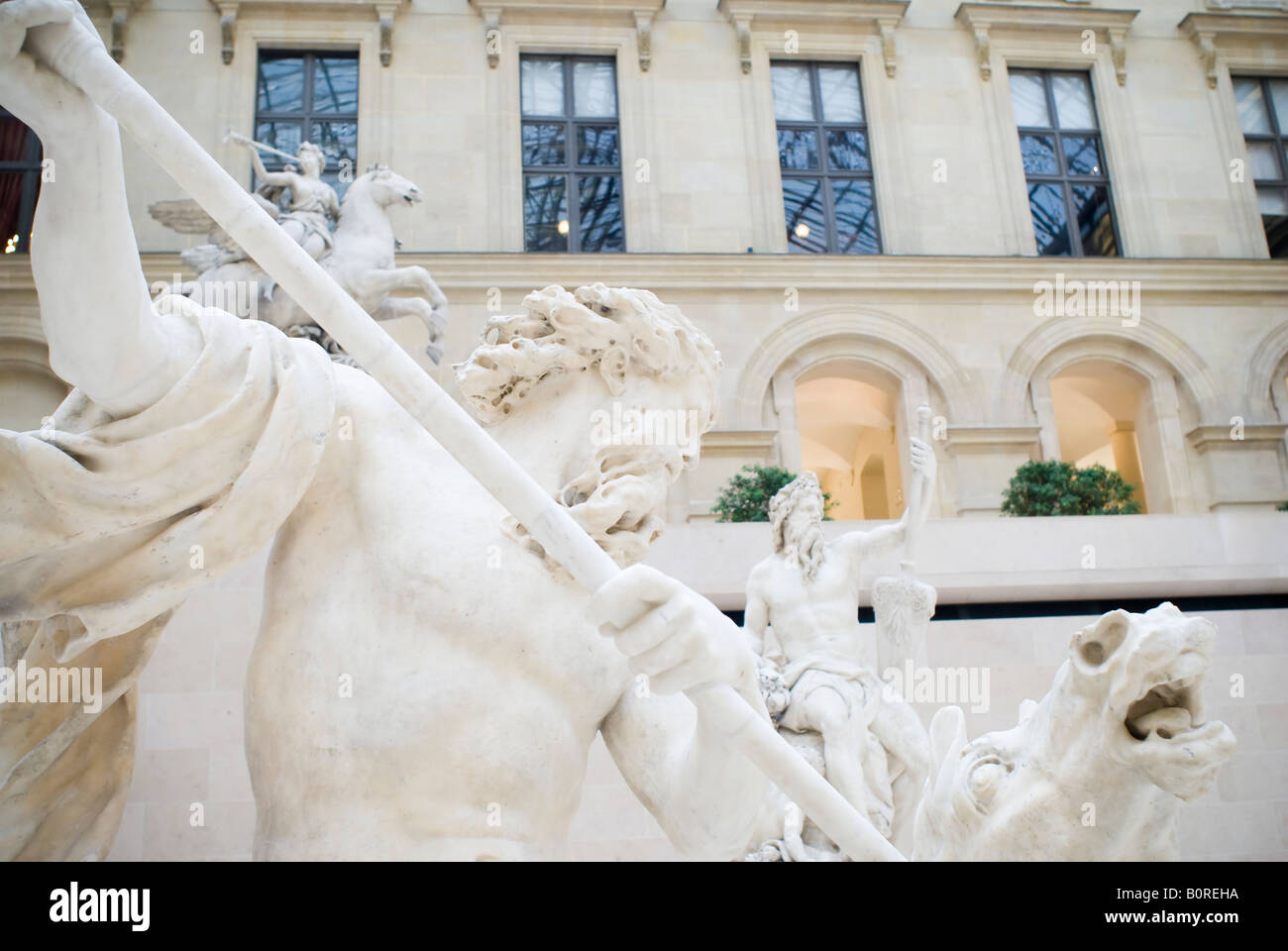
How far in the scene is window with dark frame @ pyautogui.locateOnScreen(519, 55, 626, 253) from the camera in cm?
1892

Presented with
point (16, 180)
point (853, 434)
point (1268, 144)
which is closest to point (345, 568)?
point (16, 180)

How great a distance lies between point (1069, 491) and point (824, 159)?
9.30m

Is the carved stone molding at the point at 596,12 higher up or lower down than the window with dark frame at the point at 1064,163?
higher up

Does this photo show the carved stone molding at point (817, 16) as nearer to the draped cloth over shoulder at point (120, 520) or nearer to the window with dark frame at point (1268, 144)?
the window with dark frame at point (1268, 144)

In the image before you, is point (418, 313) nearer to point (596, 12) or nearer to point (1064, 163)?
point (596, 12)

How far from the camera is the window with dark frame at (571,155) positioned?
62.1 feet

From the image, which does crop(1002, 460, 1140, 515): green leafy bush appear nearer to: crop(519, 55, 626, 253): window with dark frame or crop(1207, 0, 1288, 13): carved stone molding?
crop(519, 55, 626, 253): window with dark frame

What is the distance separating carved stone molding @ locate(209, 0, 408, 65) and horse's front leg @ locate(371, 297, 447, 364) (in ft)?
26.7

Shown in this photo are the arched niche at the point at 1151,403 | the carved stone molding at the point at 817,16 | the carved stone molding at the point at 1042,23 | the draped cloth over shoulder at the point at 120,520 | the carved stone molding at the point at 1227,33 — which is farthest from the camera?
the carved stone molding at the point at 1227,33

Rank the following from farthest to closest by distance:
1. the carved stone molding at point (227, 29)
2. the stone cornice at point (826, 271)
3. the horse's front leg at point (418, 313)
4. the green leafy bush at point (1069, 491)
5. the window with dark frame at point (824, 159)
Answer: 1. the window with dark frame at point (824, 159)
2. the carved stone molding at point (227, 29)
3. the stone cornice at point (826, 271)
4. the horse's front leg at point (418, 313)
5. the green leafy bush at point (1069, 491)

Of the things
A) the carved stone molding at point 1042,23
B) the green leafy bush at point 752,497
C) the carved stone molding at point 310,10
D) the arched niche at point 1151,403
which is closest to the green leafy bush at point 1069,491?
the green leafy bush at point 752,497

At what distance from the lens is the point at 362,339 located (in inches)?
66.3

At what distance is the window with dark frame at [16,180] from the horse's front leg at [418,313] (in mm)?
9364
